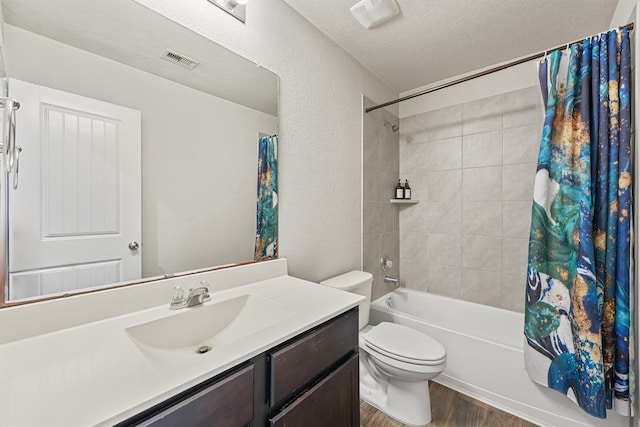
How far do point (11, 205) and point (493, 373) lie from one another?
7.64 ft

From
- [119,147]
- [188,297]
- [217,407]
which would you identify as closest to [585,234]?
[217,407]

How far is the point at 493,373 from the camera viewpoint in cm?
163

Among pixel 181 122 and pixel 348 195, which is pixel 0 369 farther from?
pixel 348 195

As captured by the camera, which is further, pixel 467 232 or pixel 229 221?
pixel 467 232

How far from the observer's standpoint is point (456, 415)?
1.55m

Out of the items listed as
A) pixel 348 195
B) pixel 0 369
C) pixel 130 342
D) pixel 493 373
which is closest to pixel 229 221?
pixel 130 342

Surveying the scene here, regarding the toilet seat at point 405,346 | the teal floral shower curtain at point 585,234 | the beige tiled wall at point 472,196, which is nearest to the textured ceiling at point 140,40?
the toilet seat at point 405,346

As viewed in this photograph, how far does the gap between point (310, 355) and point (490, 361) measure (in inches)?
54.9

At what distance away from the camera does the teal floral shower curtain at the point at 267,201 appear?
1362mm

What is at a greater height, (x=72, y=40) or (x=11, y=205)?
(x=72, y=40)

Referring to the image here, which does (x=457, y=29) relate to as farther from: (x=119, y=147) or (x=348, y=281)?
(x=119, y=147)

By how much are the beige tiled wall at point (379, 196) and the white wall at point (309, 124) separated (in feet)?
0.37

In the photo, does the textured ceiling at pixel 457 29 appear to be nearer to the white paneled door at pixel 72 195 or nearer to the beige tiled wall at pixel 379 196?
the beige tiled wall at pixel 379 196

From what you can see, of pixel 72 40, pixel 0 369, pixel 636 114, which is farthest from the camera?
pixel 636 114
